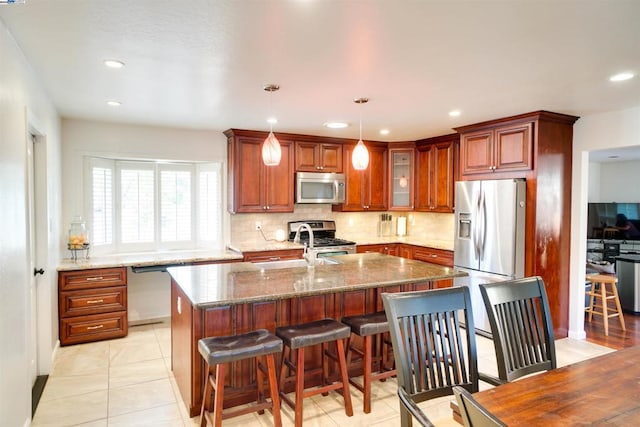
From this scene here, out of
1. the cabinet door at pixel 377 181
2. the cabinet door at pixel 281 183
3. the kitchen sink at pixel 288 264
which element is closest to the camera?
the kitchen sink at pixel 288 264

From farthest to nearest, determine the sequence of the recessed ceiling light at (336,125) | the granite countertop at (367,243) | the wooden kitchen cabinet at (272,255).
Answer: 1. the granite countertop at (367,243)
2. the wooden kitchen cabinet at (272,255)
3. the recessed ceiling light at (336,125)

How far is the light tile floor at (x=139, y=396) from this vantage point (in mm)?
2617

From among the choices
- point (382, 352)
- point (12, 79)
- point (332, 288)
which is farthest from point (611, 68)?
point (12, 79)

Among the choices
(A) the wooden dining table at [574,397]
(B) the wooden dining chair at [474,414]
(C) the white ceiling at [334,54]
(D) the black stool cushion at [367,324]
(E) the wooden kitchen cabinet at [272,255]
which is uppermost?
(C) the white ceiling at [334,54]

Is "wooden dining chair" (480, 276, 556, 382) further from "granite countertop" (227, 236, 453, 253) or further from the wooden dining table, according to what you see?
"granite countertop" (227, 236, 453, 253)

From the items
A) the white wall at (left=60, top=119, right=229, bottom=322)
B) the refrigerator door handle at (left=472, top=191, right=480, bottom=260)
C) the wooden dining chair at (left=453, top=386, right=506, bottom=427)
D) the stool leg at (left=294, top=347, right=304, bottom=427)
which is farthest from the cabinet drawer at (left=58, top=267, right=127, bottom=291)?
the wooden dining chair at (left=453, top=386, right=506, bottom=427)

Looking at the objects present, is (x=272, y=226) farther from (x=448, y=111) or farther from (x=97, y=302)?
(x=448, y=111)

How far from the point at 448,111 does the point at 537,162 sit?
1.06 meters

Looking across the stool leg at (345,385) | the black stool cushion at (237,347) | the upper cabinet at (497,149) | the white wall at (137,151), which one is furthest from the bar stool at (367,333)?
the white wall at (137,151)

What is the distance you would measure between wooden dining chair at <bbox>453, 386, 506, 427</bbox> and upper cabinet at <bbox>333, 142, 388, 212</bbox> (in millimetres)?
5028

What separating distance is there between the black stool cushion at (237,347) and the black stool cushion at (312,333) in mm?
101

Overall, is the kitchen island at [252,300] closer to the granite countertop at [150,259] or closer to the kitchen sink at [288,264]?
the kitchen sink at [288,264]

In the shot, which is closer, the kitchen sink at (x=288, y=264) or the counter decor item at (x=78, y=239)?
the kitchen sink at (x=288, y=264)

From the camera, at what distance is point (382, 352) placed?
10.8 feet
